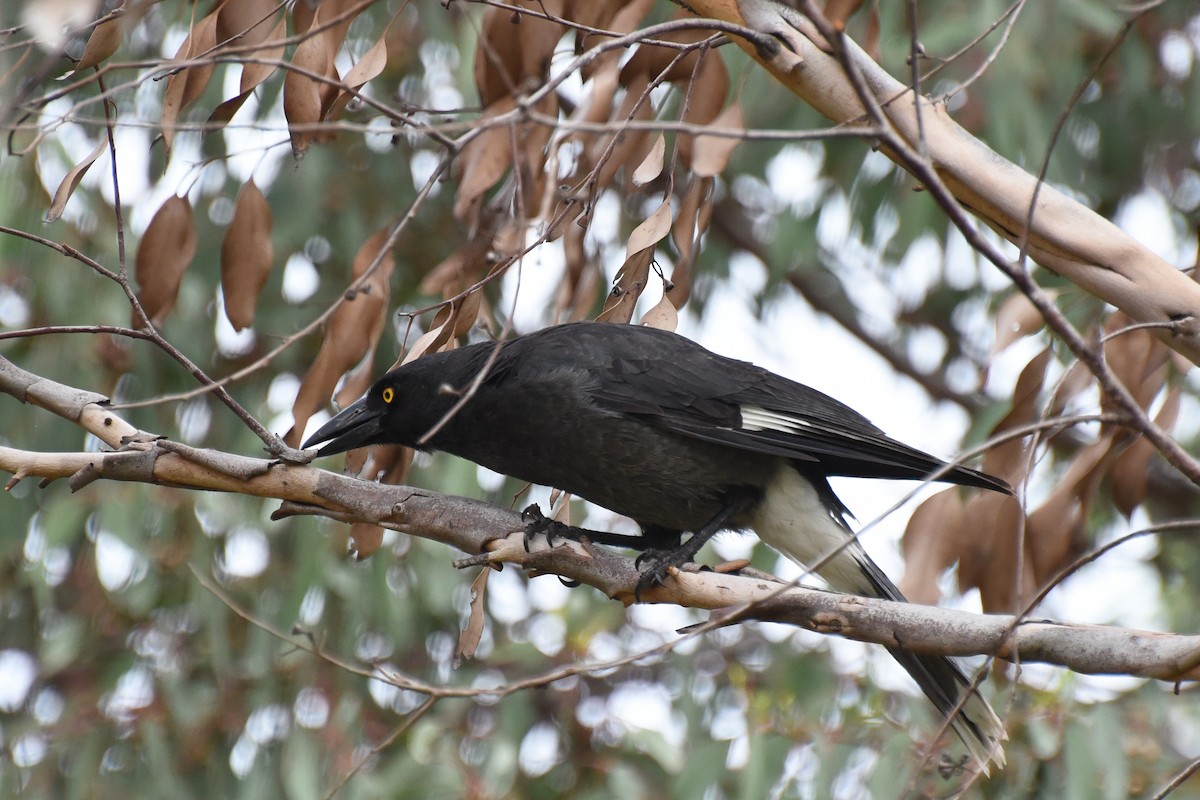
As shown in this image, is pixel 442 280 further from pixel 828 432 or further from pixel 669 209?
pixel 828 432

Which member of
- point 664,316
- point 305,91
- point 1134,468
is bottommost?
point 305,91

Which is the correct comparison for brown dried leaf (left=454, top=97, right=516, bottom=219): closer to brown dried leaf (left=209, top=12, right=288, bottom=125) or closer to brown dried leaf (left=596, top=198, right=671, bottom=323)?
brown dried leaf (left=596, top=198, right=671, bottom=323)

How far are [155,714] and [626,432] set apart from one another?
2.31 m

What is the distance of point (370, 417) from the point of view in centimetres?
308

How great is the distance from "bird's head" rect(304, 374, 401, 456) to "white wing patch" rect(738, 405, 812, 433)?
2.83ft

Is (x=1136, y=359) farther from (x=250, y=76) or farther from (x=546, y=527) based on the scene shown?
(x=250, y=76)

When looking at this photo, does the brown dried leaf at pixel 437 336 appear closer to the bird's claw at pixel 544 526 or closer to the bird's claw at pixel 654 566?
the bird's claw at pixel 544 526

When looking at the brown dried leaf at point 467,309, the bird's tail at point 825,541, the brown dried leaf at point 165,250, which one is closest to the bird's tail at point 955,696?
the bird's tail at point 825,541

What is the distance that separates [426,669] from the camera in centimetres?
481

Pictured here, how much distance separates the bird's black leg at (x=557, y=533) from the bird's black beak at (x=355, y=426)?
0.47 metres

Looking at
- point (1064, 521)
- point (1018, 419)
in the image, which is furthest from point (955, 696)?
point (1018, 419)

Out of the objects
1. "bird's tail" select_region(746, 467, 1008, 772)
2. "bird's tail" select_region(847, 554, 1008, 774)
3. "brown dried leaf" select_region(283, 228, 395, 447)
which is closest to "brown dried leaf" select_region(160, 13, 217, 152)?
"brown dried leaf" select_region(283, 228, 395, 447)

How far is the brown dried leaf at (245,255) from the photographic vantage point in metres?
2.60

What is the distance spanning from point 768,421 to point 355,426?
3.34 feet
